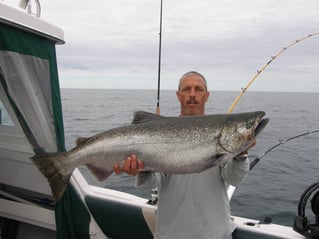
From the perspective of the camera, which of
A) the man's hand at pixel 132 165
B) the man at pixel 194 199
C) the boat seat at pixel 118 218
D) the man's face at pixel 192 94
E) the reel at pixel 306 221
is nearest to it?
the man's hand at pixel 132 165

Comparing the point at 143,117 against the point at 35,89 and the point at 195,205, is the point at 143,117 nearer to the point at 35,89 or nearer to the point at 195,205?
the point at 195,205

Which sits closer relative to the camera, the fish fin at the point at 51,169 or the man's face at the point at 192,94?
the fish fin at the point at 51,169

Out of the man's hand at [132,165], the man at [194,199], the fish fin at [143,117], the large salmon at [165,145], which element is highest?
the fish fin at [143,117]

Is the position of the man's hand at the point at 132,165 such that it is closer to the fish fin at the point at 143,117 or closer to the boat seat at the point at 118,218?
the fish fin at the point at 143,117

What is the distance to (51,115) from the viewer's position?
4.42 meters

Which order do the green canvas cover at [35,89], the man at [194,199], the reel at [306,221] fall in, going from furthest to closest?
1. the green canvas cover at [35,89]
2. the reel at [306,221]
3. the man at [194,199]

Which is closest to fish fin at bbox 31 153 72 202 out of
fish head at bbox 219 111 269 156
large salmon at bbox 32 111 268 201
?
large salmon at bbox 32 111 268 201

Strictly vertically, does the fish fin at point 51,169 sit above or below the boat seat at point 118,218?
above

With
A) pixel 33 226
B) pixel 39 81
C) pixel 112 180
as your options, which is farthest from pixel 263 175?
pixel 39 81

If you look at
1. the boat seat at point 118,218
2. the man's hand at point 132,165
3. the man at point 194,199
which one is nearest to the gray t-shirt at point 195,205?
the man at point 194,199

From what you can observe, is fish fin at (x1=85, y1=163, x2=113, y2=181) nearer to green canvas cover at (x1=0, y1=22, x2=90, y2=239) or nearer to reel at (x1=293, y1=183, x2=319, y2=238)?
green canvas cover at (x1=0, y1=22, x2=90, y2=239)

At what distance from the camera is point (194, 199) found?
10.3 ft

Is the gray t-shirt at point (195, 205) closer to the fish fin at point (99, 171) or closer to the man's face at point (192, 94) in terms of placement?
the fish fin at point (99, 171)

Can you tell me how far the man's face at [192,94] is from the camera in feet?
10.8
